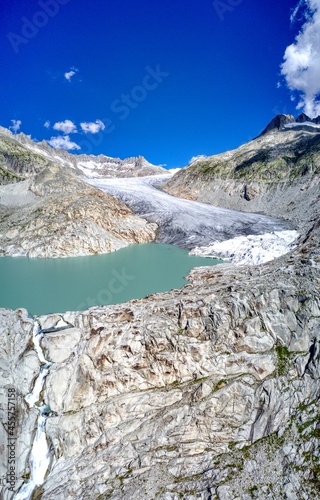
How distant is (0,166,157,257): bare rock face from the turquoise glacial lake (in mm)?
2500

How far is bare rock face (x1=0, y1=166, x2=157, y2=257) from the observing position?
4069 centimetres

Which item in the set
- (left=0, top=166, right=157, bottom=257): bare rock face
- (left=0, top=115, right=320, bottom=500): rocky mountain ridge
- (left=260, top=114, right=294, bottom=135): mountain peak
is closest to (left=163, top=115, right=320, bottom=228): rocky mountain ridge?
(left=260, top=114, right=294, bottom=135): mountain peak

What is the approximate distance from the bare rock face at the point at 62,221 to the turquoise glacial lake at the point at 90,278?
250 centimetres

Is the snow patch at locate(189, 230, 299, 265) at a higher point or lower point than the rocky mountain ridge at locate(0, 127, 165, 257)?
lower

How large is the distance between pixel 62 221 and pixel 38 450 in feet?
113

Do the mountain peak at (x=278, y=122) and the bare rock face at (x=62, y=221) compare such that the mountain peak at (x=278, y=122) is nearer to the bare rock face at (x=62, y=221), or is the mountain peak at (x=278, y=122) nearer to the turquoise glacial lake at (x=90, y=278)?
the bare rock face at (x=62, y=221)

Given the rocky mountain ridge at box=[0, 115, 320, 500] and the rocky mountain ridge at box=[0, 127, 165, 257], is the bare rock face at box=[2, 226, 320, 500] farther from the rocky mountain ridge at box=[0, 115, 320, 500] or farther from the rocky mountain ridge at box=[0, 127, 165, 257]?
the rocky mountain ridge at box=[0, 127, 165, 257]

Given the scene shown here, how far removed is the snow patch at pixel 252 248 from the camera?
31.1 m

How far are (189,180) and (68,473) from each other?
72.8m

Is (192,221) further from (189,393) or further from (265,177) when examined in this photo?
(189,393)

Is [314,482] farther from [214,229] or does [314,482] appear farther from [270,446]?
[214,229]

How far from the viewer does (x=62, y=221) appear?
4391 centimetres

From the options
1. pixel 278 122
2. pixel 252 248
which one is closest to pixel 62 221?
pixel 252 248

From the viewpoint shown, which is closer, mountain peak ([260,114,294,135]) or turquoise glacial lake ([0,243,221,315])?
turquoise glacial lake ([0,243,221,315])
